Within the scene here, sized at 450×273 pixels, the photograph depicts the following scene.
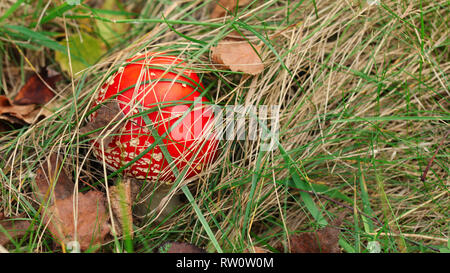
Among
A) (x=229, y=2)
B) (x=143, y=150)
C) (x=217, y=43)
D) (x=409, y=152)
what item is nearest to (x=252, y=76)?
(x=217, y=43)

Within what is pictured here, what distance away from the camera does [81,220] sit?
161 cm

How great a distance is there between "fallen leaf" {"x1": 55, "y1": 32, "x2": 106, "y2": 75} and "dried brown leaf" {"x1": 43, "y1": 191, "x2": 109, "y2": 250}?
3.59 ft

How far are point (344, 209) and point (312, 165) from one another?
10.5 inches

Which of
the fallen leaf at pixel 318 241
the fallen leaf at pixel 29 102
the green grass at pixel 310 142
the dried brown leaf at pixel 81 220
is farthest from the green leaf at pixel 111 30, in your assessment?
the fallen leaf at pixel 318 241

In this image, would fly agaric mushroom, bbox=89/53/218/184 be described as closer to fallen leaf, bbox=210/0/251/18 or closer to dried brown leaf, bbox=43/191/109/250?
dried brown leaf, bbox=43/191/109/250

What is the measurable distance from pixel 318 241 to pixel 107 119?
1.04 m

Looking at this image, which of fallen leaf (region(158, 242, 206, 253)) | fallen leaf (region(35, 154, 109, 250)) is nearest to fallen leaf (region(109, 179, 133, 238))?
fallen leaf (region(35, 154, 109, 250))

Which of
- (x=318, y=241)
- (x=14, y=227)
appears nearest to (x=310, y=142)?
(x=318, y=241)

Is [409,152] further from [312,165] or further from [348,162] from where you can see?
[312,165]

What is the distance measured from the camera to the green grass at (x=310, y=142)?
1.78m

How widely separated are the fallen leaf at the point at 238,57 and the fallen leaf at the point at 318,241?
81 cm

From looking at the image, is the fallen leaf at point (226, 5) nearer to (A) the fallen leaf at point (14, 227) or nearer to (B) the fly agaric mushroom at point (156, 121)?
(B) the fly agaric mushroom at point (156, 121)

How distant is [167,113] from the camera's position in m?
1.69
